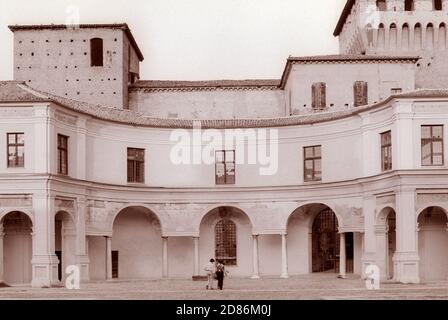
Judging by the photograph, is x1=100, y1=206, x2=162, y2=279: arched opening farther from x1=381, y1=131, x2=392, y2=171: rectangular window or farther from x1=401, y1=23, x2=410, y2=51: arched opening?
x1=401, y1=23, x2=410, y2=51: arched opening

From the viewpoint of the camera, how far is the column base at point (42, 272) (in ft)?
129

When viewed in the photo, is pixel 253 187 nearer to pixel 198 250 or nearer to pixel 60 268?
pixel 198 250

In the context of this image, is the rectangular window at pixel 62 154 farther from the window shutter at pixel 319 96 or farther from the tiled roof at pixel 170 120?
the window shutter at pixel 319 96

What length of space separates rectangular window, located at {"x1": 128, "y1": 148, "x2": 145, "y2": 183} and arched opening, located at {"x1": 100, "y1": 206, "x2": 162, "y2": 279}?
1.71m

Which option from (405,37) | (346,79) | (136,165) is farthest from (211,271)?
(405,37)

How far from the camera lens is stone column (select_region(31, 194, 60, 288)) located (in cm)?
3941

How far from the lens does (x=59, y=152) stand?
42219mm

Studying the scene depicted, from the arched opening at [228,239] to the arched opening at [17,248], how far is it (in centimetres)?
1152

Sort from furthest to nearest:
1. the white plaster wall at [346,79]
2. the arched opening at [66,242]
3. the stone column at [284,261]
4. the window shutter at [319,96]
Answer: the white plaster wall at [346,79]
the window shutter at [319,96]
the stone column at [284,261]
the arched opening at [66,242]

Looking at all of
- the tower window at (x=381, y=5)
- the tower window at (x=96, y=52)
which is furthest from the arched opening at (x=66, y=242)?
the tower window at (x=381, y=5)

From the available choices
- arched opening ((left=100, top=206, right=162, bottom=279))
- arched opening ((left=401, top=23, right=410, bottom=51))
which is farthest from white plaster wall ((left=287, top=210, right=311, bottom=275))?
arched opening ((left=401, top=23, right=410, bottom=51))

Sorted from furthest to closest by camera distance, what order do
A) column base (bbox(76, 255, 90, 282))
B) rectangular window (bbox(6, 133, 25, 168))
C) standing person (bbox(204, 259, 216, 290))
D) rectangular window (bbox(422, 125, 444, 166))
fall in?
column base (bbox(76, 255, 90, 282)) < rectangular window (bbox(422, 125, 444, 166)) < rectangular window (bbox(6, 133, 25, 168)) < standing person (bbox(204, 259, 216, 290))

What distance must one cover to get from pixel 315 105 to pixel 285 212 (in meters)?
10.0

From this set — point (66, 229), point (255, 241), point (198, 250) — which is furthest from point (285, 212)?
point (66, 229)
